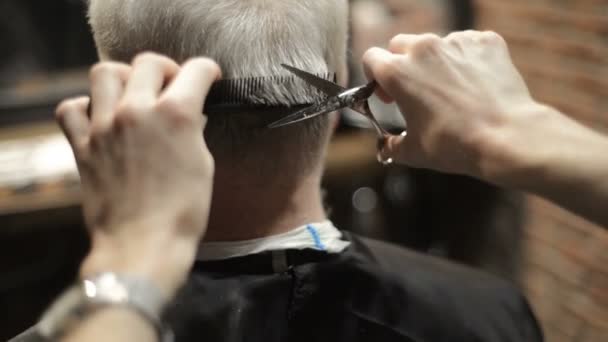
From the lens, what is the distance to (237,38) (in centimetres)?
111

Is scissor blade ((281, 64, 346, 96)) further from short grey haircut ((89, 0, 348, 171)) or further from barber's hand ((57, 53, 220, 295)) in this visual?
barber's hand ((57, 53, 220, 295))

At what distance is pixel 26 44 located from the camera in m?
3.16

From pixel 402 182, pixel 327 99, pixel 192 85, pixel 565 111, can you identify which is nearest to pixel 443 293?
pixel 327 99

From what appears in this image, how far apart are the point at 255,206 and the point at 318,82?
0.26 m

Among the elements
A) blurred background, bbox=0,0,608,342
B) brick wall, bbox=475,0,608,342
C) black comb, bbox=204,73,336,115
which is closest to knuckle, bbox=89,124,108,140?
black comb, bbox=204,73,336,115

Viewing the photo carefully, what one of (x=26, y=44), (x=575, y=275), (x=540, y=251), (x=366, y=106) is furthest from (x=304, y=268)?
(x=26, y=44)

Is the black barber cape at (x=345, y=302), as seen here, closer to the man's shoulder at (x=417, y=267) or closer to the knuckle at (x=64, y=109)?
the man's shoulder at (x=417, y=267)

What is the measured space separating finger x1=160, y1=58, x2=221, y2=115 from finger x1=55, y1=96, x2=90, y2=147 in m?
0.12

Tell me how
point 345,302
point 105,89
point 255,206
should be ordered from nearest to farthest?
point 105,89 → point 255,206 → point 345,302

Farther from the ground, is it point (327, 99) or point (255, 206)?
point (327, 99)

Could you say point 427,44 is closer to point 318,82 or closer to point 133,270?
point 318,82

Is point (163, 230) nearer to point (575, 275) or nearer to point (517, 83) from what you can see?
point (517, 83)

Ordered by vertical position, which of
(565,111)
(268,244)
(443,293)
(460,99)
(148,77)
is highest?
(148,77)

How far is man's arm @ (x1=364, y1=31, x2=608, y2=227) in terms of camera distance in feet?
2.93
